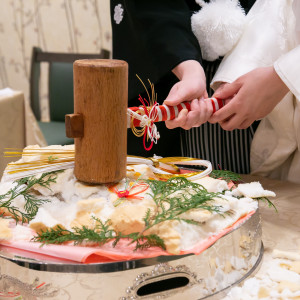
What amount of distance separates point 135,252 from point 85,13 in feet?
10.9

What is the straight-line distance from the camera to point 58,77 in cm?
339

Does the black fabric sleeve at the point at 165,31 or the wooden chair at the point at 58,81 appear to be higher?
the black fabric sleeve at the point at 165,31

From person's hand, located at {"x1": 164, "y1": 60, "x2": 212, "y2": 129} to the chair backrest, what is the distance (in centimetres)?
238

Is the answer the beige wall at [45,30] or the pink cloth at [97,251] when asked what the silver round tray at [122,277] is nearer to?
the pink cloth at [97,251]

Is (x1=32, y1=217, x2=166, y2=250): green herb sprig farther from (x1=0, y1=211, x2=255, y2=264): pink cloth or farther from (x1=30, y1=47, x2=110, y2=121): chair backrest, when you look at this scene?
(x1=30, y1=47, x2=110, y2=121): chair backrest

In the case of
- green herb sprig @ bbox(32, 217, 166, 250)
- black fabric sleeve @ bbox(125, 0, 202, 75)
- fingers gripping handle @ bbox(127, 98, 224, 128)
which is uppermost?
black fabric sleeve @ bbox(125, 0, 202, 75)

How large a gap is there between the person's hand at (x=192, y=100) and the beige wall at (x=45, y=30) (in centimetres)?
270

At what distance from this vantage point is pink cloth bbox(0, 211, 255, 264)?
22.7 inches

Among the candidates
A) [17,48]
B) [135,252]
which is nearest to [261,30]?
[135,252]

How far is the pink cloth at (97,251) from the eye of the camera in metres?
0.58

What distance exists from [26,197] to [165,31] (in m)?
0.69

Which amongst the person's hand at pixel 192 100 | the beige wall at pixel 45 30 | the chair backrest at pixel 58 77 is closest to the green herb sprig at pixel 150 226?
the person's hand at pixel 192 100

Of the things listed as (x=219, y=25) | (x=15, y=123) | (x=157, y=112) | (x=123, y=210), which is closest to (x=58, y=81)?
(x=15, y=123)

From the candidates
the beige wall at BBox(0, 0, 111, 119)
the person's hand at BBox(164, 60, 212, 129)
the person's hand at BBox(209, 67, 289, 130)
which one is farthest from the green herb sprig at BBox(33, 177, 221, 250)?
the beige wall at BBox(0, 0, 111, 119)
